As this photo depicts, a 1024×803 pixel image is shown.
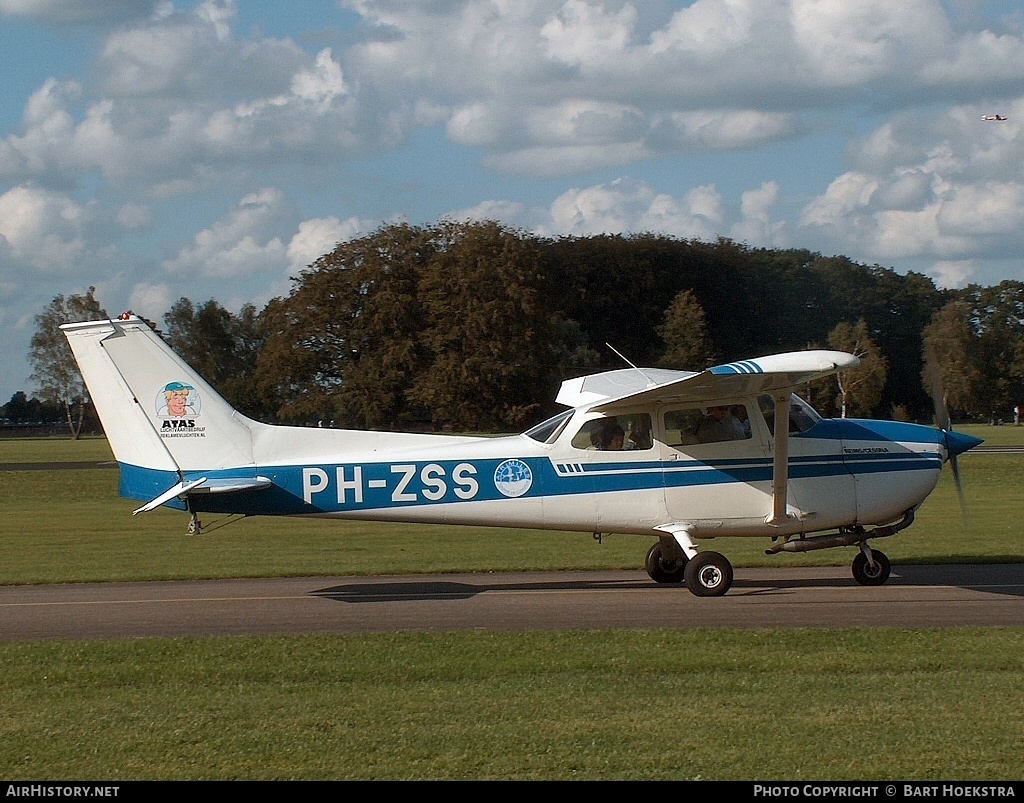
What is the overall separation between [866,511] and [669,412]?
2.60m

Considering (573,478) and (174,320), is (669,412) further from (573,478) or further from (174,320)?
(174,320)

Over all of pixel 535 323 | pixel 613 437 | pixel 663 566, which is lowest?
pixel 663 566

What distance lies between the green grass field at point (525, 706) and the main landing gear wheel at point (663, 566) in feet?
12.4

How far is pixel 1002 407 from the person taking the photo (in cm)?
8975

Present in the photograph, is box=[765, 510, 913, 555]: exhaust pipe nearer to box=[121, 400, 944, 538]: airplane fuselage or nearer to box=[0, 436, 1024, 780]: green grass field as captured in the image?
box=[121, 400, 944, 538]: airplane fuselage

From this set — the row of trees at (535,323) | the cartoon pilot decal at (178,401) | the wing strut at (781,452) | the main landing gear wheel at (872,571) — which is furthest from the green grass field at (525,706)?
the row of trees at (535,323)

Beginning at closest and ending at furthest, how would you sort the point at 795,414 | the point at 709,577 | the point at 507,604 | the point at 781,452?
1. the point at 507,604
2. the point at 709,577
3. the point at 781,452
4. the point at 795,414

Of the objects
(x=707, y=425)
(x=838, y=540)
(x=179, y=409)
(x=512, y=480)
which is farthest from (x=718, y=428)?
(x=179, y=409)

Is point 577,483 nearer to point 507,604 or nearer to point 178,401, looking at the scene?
point 507,604

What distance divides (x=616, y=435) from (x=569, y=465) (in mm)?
651

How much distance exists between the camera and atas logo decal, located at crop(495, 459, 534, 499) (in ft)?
43.1

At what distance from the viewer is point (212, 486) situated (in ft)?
41.4

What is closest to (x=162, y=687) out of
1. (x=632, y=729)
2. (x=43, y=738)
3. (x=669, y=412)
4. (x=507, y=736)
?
(x=43, y=738)

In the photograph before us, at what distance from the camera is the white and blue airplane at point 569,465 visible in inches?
506
